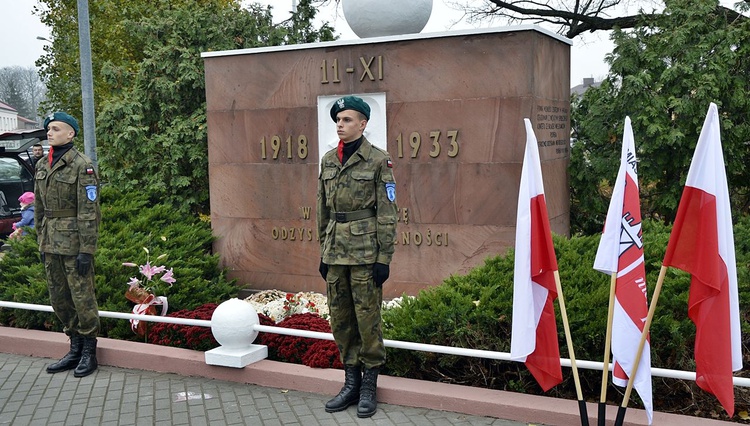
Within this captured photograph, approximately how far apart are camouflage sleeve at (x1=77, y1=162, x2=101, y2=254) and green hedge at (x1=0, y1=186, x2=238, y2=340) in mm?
1150

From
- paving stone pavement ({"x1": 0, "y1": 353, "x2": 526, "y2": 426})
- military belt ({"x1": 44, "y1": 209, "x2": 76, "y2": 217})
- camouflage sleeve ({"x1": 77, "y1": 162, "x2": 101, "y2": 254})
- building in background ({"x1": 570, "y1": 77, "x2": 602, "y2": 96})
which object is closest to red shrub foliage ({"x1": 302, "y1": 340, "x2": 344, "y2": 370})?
paving stone pavement ({"x1": 0, "y1": 353, "x2": 526, "y2": 426})

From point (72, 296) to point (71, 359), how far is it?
0.50 meters

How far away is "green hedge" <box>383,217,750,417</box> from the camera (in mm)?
4711

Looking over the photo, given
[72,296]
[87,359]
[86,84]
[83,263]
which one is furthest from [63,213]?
[86,84]

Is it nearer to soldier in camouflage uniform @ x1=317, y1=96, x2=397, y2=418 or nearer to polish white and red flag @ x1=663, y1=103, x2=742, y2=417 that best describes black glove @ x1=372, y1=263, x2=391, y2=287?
soldier in camouflage uniform @ x1=317, y1=96, x2=397, y2=418

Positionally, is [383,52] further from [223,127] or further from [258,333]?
[258,333]

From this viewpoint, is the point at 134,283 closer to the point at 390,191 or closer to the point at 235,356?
the point at 235,356

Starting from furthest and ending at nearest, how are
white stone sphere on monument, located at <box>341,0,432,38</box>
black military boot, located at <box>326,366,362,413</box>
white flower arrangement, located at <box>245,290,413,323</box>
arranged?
white stone sphere on monument, located at <box>341,0,432,38</box>
white flower arrangement, located at <box>245,290,413,323</box>
black military boot, located at <box>326,366,362,413</box>

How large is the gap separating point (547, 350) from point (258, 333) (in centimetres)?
237

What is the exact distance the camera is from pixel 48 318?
6.64 metres

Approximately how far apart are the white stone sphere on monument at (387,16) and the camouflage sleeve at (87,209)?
10.6 feet

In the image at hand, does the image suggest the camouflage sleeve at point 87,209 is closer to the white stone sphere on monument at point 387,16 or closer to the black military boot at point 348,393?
the black military boot at point 348,393

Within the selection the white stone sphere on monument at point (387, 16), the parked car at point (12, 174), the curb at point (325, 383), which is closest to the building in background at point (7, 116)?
the parked car at point (12, 174)

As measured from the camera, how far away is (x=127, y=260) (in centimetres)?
740
